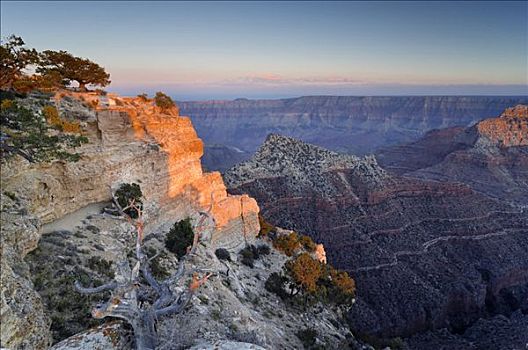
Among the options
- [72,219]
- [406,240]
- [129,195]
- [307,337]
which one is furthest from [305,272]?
[406,240]

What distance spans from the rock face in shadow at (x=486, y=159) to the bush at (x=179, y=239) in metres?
83.8

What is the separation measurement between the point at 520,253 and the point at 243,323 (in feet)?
198

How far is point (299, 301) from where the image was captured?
26.3 metres

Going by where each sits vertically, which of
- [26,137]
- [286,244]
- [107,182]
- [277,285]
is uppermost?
[26,137]

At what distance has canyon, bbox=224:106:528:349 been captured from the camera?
43031 mm

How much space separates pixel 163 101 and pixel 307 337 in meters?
19.7

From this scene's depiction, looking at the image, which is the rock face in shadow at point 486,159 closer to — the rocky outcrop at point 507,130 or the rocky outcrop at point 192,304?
the rocky outcrop at point 507,130

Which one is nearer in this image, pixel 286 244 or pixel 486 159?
pixel 286 244

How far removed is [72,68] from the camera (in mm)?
28359

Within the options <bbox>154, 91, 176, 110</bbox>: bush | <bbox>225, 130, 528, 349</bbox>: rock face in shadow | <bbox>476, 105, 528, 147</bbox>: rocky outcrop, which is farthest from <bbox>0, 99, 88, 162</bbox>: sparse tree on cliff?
<bbox>476, 105, 528, 147</bbox>: rocky outcrop

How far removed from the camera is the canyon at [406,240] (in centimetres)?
4303

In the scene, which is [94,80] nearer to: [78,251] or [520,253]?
[78,251]

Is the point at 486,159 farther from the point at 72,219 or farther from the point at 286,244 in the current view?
the point at 72,219

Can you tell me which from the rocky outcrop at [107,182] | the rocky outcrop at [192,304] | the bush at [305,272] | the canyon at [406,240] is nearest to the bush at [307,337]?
the rocky outcrop at [192,304]
